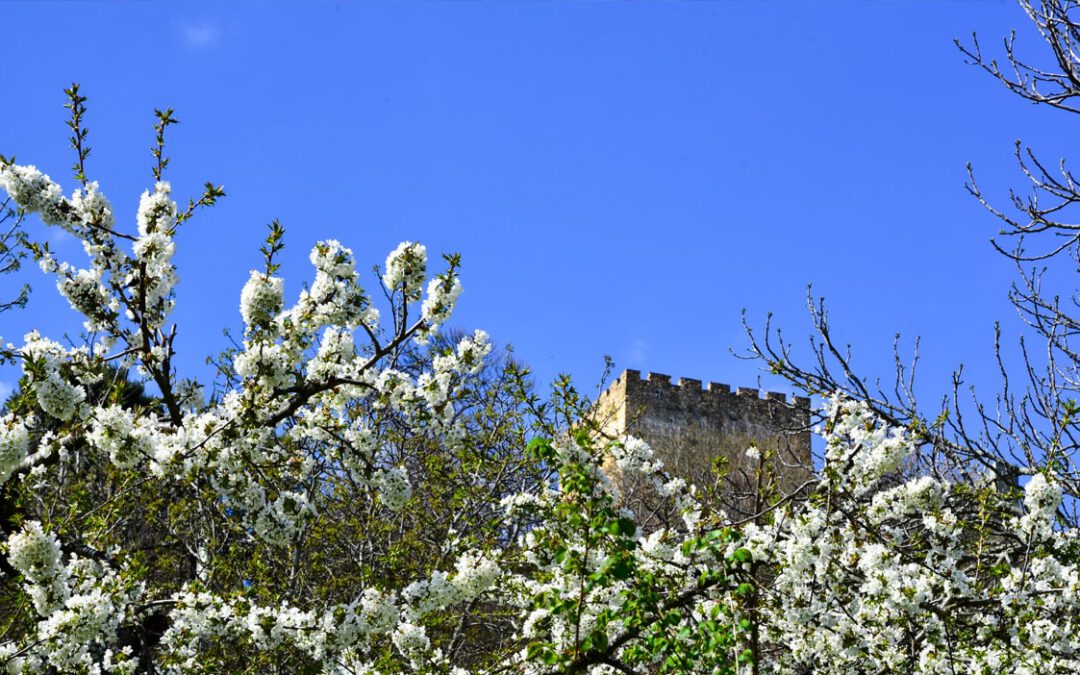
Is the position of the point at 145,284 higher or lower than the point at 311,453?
lower

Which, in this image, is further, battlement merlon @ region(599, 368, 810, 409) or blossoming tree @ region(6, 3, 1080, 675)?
battlement merlon @ region(599, 368, 810, 409)

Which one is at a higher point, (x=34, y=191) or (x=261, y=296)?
(x=34, y=191)

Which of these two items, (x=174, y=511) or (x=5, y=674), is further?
(x=174, y=511)

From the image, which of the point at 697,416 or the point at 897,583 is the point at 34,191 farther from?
the point at 697,416

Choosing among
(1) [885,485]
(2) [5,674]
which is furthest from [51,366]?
(1) [885,485]

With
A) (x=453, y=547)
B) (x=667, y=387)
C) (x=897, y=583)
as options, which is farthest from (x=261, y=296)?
(x=667, y=387)

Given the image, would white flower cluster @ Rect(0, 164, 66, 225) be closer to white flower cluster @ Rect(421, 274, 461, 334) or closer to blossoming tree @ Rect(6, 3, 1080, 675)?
blossoming tree @ Rect(6, 3, 1080, 675)

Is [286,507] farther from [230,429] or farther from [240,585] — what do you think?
[240,585]

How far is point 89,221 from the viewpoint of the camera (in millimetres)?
4645

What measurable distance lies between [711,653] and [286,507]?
2421 millimetres

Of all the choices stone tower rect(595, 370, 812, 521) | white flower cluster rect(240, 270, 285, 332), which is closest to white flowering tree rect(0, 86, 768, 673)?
white flower cluster rect(240, 270, 285, 332)

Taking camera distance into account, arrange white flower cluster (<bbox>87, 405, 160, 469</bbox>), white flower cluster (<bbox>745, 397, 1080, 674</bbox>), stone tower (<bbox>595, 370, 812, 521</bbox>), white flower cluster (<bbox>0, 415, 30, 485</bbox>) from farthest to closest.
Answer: stone tower (<bbox>595, 370, 812, 521</bbox>) < white flower cluster (<bbox>745, 397, 1080, 674</bbox>) < white flower cluster (<bbox>87, 405, 160, 469</bbox>) < white flower cluster (<bbox>0, 415, 30, 485</bbox>)

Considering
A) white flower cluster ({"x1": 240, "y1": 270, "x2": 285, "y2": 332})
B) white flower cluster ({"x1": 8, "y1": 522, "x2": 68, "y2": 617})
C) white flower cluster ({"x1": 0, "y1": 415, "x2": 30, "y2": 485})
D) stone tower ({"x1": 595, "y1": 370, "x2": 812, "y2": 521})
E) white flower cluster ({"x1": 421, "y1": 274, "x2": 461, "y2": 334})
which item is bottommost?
white flower cluster ({"x1": 8, "y1": 522, "x2": 68, "y2": 617})

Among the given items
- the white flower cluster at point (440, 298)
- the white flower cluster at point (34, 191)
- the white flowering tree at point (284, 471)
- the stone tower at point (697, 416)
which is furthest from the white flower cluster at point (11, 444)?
the stone tower at point (697, 416)
